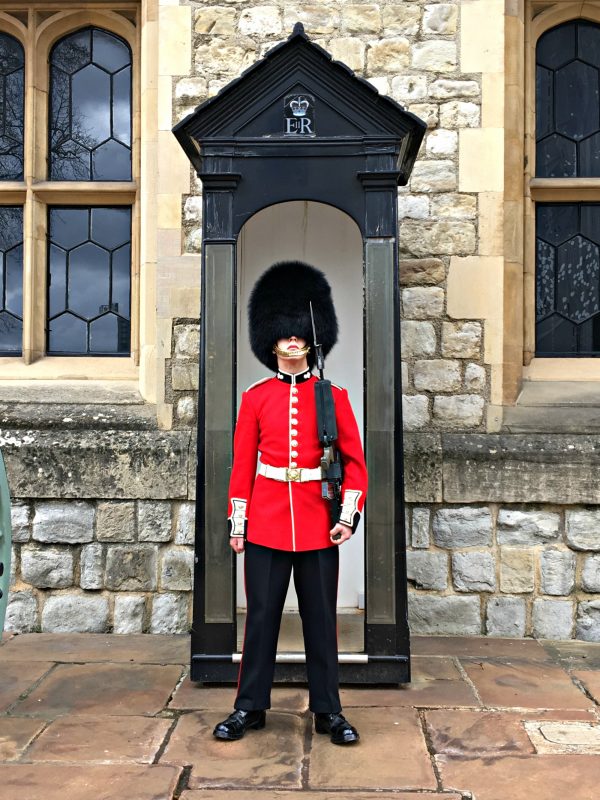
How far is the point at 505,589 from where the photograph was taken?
4.02 m

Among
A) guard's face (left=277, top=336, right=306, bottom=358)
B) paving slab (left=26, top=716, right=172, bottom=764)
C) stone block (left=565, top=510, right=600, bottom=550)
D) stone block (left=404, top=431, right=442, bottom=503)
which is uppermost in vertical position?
guard's face (left=277, top=336, right=306, bottom=358)

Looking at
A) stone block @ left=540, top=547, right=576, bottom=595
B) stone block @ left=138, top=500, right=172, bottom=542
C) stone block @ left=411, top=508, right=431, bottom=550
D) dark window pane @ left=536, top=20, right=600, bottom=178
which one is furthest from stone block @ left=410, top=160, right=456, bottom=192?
stone block @ left=138, top=500, right=172, bottom=542

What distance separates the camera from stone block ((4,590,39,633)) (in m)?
4.11

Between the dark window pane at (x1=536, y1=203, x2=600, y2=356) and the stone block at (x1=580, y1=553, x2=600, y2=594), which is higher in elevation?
the dark window pane at (x1=536, y1=203, x2=600, y2=356)

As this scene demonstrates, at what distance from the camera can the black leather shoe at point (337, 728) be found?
8.96ft

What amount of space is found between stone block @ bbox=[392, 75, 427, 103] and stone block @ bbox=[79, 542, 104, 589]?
Result: 8.60 ft

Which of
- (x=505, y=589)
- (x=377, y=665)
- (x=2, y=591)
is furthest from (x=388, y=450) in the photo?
(x=2, y=591)

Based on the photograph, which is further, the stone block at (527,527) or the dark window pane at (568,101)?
the dark window pane at (568,101)

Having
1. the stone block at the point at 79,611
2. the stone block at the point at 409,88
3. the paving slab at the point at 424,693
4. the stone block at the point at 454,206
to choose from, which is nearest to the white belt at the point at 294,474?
the paving slab at the point at 424,693

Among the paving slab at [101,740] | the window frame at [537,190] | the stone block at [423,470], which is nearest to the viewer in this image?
the paving slab at [101,740]

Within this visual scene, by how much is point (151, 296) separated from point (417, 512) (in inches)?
66.4

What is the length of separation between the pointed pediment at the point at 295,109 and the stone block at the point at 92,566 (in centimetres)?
201

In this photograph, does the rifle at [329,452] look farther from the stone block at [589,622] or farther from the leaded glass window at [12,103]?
the leaded glass window at [12,103]

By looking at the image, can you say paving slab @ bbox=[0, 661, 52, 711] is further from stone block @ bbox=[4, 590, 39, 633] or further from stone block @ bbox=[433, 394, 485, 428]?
stone block @ bbox=[433, 394, 485, 428]
